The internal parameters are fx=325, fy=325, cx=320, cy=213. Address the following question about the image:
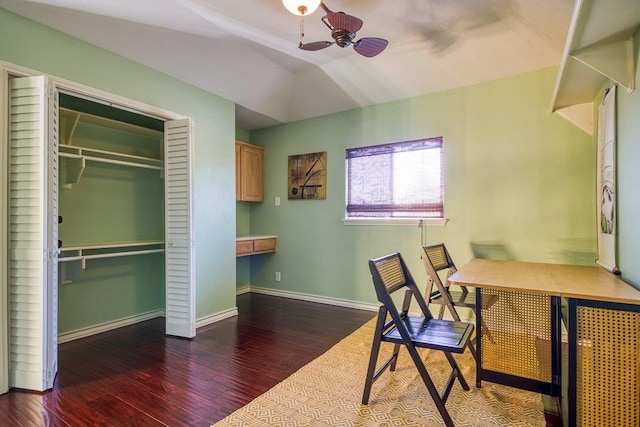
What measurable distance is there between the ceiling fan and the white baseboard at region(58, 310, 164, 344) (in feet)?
10.6

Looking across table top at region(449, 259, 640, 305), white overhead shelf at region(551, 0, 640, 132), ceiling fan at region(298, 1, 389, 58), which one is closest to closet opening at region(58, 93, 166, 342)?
ceiling fan at region(298, 1, 389, 58)

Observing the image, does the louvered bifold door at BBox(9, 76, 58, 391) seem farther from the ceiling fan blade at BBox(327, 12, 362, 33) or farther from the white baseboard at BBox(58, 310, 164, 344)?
the ceiling fan blade at BBox(327, 12, 362, 33)

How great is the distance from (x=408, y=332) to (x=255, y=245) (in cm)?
283

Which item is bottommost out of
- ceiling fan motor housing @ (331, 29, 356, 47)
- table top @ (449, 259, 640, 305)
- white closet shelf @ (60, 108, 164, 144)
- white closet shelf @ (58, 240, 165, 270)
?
table top @ (449, 259, 640, 305)

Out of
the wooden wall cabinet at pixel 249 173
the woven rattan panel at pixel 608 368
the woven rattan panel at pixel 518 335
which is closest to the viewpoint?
the woven rattan panel at pixel 608 368

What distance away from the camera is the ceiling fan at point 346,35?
6.92 ft

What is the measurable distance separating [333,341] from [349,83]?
275cm

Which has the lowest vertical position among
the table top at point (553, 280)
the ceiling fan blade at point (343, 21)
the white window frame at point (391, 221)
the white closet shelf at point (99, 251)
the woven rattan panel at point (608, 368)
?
the woven rattan panel at point (608, 368)

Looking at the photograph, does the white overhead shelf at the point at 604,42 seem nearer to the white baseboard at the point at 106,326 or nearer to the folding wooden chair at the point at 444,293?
the folding wooden chair at the point at 444,293

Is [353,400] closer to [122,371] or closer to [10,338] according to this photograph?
[122,371]

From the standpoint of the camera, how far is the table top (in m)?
1.68

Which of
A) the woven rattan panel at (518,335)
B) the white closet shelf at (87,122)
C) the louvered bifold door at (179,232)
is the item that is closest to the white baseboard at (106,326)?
the louvered bifold door at (179,232)

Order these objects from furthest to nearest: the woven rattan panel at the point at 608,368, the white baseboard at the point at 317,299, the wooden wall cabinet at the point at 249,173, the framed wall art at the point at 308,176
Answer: the wooden wall cabinet at the point at 249,173 < the framed wall art at the point at 308,176 < the white baseboard at the point at 317,299 < the woven rattan panel at the point at 608,368

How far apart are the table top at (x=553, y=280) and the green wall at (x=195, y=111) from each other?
254cm
